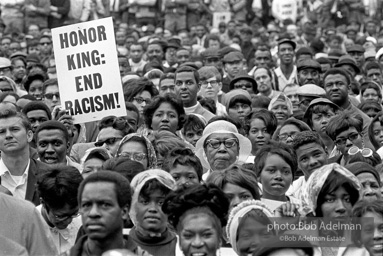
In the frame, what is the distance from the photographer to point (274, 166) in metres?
10.2

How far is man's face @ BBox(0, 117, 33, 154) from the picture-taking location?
1109 cm

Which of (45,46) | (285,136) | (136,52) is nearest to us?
(285,136)

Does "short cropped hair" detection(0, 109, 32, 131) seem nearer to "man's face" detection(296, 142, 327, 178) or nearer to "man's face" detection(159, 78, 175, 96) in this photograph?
"man's face" detection(296, 142, 327, 178)

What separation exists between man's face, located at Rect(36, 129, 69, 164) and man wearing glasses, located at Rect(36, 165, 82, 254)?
201 centimetres

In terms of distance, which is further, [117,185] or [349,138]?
[349,138]

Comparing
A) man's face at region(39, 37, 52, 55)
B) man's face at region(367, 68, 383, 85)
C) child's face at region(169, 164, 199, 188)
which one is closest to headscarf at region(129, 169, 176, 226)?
child's face at region(169, 164, 199, 188)

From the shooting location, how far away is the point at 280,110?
1459 centimetres

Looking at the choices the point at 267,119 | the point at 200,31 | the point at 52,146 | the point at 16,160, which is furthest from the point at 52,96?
the point at 200,31

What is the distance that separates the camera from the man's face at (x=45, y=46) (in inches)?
925

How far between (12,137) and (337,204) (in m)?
3.46

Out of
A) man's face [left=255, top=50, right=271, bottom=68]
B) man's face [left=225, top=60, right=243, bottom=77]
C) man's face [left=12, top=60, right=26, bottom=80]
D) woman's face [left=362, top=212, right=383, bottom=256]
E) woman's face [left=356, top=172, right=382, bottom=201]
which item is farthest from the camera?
man's face [left=255, top=50, right=271, bottom=68]

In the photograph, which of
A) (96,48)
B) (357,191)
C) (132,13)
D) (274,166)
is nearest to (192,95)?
(96,48)

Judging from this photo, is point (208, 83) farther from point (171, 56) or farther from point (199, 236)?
point (199, 236)

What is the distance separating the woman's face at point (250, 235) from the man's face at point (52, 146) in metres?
3.39
